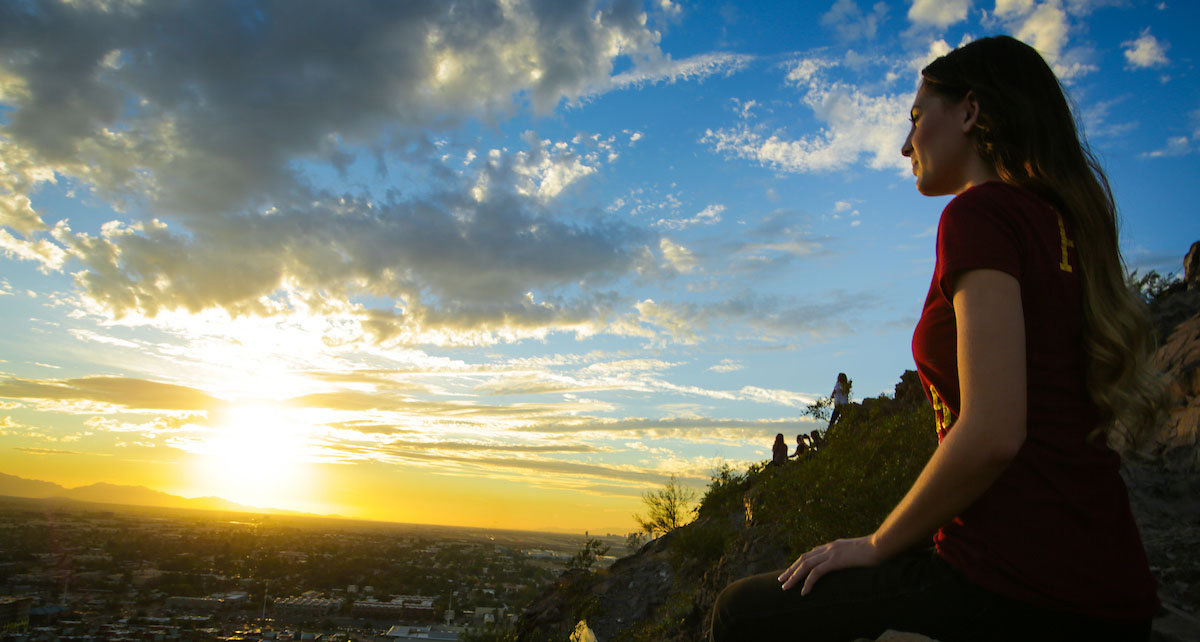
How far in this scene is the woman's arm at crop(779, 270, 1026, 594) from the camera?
123 centimetres

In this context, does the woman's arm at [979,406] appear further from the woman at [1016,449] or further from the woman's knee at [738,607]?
the woman's knee at [738,607]

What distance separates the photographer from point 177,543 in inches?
2179

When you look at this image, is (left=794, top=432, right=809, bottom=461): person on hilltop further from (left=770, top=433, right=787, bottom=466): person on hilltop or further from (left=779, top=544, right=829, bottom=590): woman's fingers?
(left=779, top=544, right=829, bottom=590): woman's fingers

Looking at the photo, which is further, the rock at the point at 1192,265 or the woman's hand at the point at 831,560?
the rock at the point at 1192,265

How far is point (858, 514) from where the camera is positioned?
699cm

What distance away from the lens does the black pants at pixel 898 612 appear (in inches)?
49.1

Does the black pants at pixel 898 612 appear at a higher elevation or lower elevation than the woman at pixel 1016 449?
lower

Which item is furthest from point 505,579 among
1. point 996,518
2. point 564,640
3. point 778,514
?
point 996,518

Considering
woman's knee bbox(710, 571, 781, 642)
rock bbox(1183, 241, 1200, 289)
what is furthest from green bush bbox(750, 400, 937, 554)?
rock bbox(1183, 241, 1200, 289)

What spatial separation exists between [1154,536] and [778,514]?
4092mm

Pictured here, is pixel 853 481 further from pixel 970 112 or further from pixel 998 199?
pixel 998 199

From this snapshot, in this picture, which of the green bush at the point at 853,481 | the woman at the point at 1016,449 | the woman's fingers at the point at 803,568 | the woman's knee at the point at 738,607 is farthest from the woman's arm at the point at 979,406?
the green bush at the point at 853,481

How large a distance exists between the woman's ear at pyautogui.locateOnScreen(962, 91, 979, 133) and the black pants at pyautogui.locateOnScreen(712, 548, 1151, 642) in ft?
3.76

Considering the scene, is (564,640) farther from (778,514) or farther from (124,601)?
(124,601)
